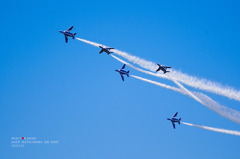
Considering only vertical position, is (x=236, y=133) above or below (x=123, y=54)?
below

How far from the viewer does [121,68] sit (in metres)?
110

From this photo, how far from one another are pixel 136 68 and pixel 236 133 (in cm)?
3361

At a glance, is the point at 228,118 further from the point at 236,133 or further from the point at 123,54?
the point at 123,54

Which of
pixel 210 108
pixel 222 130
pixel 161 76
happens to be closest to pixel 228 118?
pixel 210 108

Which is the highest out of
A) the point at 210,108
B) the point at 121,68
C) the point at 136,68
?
the point at 121,68

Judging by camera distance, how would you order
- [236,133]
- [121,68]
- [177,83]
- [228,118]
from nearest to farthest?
[228,118]
[236,133]
[177,83]
[121,68]

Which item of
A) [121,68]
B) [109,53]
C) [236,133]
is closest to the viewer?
[236,133]

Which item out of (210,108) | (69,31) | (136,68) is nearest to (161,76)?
(136,68)

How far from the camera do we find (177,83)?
88.6 metres

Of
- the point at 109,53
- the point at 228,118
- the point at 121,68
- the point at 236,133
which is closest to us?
the point at 228,118

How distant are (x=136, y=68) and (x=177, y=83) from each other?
14833 millimetres

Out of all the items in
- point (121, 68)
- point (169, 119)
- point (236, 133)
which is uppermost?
point (121, 68)

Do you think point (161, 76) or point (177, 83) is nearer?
point (177, 83)

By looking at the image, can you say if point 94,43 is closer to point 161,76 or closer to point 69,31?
point 69,31
